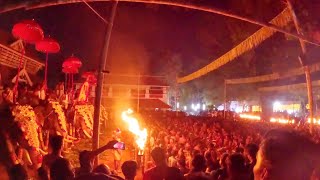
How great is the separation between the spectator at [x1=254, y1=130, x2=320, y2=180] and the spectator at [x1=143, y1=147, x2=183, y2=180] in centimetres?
342

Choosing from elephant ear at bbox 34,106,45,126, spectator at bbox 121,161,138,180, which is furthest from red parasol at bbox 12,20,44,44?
spectator at bbox 121,161,138,180

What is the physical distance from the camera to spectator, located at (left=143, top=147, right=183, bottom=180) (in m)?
5.60

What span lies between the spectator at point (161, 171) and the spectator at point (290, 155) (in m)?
3.42

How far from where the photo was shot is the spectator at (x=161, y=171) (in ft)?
18.4

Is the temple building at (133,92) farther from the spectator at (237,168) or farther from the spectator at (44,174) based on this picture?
the spectator at (237,168)

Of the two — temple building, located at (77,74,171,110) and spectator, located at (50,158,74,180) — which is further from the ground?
temple building, located at (77,74,171,110)

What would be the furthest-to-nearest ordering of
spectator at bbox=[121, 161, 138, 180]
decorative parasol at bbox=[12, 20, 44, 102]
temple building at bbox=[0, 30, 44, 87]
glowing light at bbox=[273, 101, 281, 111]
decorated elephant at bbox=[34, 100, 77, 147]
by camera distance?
glowing light at bbox=[273, 101, 281, 111] < temple building at bbox=[0, 30, 44, 87] < decorated elephant at bbox=[34, 100, 77, 147] < decorative parasol at bbox=[12, 20, 44, 102] < spectator at bbox=[121, 161, 138, 180]

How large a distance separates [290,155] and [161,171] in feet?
11.9

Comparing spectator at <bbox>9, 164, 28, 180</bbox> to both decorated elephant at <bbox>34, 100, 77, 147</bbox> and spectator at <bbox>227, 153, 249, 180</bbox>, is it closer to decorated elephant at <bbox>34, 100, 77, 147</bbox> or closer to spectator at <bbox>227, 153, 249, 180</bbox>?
spectator at <bbox>227, 153, 249, 180</bbox>

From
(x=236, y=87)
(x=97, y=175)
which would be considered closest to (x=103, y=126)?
(x=236, y=87)

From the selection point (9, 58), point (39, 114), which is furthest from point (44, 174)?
point (9, 58)

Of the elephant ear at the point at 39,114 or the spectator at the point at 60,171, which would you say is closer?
the spectator at the point at 60,171

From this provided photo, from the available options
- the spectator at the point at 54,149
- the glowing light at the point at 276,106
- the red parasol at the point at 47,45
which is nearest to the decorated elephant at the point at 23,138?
the spectator at the point at 54,149

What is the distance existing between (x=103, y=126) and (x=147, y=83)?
21.9 meters
